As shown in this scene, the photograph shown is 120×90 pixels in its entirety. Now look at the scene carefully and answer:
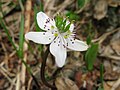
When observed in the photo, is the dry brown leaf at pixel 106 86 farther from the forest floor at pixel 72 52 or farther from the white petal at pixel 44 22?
the white petal at pixel 44 22

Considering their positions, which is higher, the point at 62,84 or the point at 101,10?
the point at 101,10

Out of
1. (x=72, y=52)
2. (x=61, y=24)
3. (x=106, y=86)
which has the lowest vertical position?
(x=106, y=86)

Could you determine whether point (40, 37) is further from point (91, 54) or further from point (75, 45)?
point (91, 54)

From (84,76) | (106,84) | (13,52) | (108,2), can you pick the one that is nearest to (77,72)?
(84,76)

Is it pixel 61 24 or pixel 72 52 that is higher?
pixel 61 24

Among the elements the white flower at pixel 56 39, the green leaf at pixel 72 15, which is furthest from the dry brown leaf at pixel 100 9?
the white flower at pixel 56 39

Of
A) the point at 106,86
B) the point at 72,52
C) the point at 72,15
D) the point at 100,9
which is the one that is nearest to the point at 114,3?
the point at 100,9

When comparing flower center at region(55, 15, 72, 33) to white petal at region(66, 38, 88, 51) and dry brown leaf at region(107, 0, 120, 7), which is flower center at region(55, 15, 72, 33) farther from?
dry brown leaf at region(107, 0, 120, 7)

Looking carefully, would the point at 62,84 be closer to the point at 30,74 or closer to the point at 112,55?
the point at 30,74
